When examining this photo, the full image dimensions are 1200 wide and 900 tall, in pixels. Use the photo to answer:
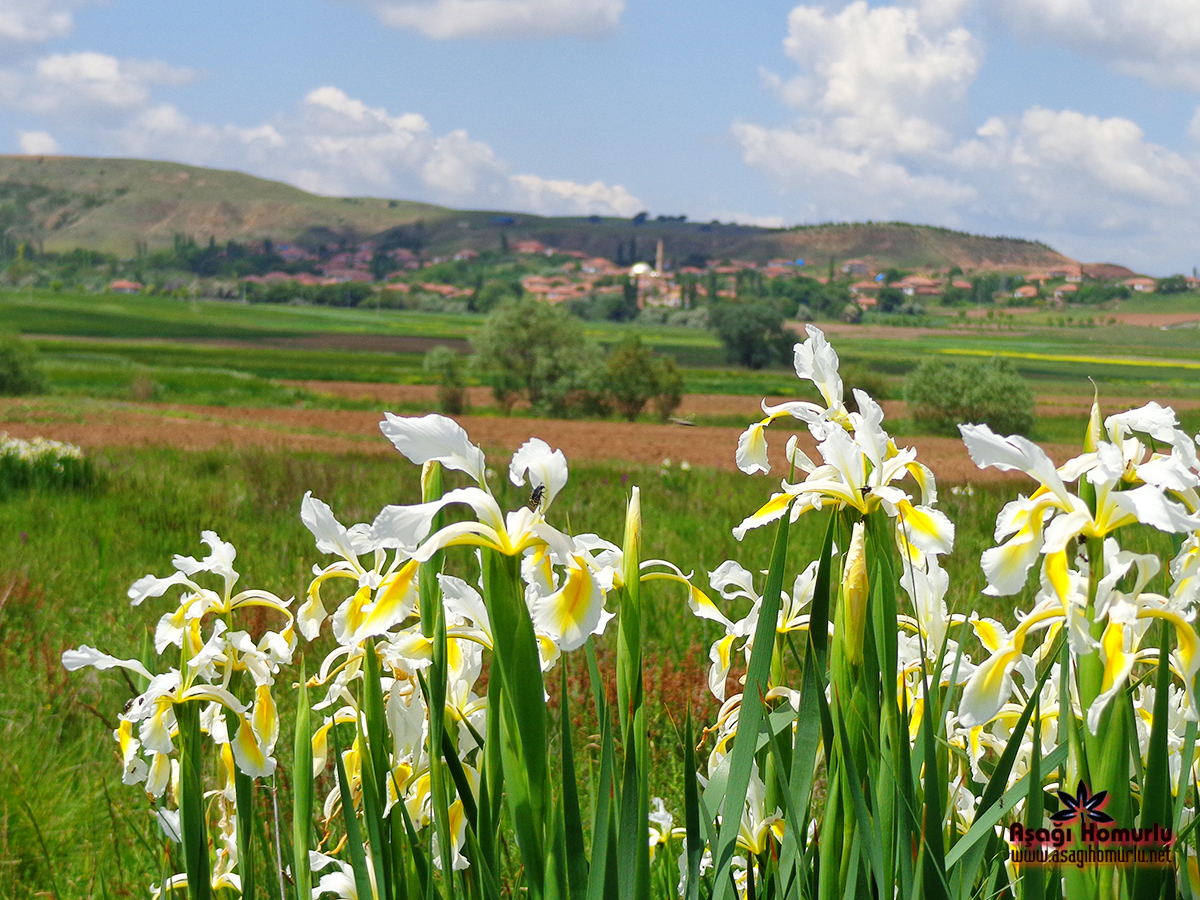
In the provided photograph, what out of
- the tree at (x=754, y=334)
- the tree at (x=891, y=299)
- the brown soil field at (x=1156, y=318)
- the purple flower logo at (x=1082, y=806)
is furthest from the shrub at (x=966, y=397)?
the tree at (x=891, y=299)

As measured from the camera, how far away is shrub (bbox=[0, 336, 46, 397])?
133ft

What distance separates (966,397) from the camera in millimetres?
35594

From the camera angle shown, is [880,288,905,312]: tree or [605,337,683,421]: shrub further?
[880,288,905,312]: tree

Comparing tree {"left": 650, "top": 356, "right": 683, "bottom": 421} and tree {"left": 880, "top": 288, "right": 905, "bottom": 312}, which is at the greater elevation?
tree {"left": 880, "top": 288, "right": 905, "bottom": 312}

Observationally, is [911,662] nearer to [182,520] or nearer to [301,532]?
[301,532]

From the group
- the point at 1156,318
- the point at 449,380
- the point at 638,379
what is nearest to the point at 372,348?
the point at 449,380

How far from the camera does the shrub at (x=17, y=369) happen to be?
4048 cm

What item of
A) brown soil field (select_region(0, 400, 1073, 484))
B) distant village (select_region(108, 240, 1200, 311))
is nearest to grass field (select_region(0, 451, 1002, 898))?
brown soil field (select_region(0, 400, 1073, 484))

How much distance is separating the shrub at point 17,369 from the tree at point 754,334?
4714 cm

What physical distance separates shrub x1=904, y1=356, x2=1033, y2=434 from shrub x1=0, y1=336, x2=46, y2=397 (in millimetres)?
36686

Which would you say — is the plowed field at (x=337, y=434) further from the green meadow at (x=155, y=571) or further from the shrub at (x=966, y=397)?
the shrub at (x=966, y=397)

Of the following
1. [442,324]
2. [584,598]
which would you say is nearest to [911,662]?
[584,598]

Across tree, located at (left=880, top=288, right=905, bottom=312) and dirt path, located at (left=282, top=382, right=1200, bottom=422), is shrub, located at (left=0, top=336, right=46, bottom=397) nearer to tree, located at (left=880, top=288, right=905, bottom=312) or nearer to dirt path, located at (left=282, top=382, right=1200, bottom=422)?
dirt path, located at (left=282, top=382, right=1200, bottom=422)

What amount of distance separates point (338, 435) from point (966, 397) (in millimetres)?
23086
